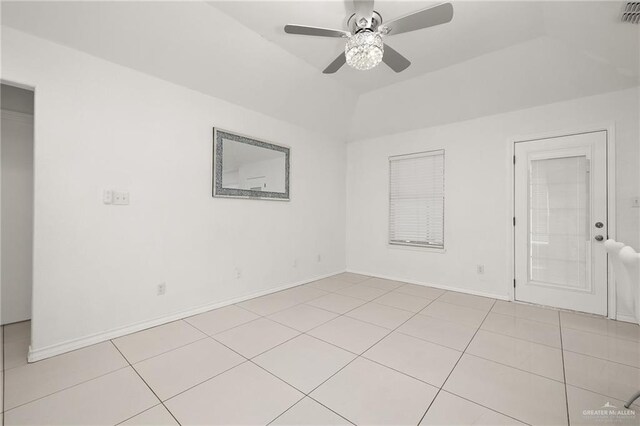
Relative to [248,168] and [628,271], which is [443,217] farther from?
[248,168]

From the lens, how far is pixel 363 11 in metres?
1.86

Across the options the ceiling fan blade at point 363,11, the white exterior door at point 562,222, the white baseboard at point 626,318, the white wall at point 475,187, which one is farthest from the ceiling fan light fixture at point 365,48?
the white baseboard at point 626,318

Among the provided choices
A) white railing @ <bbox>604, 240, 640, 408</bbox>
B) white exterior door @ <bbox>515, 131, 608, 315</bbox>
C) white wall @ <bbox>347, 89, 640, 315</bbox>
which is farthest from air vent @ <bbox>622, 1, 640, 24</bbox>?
white railing @ <bbox>604, 240, 640, 408</bbox>

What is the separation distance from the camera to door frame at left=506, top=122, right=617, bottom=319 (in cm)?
286

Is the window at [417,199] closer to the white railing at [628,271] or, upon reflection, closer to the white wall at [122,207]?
the white wall at [122,207]

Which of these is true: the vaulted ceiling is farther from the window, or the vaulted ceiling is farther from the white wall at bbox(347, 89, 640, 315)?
the window

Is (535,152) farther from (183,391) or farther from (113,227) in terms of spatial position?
(113,227)

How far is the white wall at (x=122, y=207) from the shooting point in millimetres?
2076

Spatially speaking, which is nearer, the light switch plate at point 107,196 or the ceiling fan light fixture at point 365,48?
the ceiling fan light fixture at point 365,48

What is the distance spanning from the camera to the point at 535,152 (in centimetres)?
334

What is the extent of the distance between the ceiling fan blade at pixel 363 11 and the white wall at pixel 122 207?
6.46 ft

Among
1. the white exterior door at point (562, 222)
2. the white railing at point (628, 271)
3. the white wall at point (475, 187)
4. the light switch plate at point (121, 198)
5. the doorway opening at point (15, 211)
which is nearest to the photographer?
the white railing at point (628, 271)

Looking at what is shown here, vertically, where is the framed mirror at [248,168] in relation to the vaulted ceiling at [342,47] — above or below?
below

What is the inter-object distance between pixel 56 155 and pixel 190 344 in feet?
6.25
